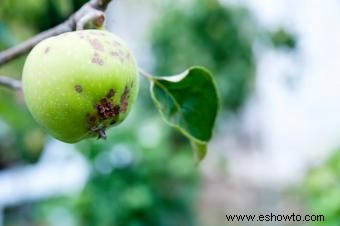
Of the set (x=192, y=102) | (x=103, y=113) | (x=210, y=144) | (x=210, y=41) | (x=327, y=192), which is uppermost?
(x=210, y=41)

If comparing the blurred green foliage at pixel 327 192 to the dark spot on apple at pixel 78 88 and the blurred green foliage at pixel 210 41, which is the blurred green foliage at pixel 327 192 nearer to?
the blurred green foliage at pixel 210 41

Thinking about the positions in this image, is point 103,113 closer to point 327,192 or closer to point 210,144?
point 327,192

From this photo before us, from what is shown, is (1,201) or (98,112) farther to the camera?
(1,201)

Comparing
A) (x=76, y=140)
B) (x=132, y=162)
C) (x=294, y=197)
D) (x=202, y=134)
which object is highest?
(x=294, y=197)

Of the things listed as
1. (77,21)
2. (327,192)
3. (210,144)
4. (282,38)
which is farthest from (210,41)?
(77,21)

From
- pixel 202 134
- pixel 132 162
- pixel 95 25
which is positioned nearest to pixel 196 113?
pixel 202 134

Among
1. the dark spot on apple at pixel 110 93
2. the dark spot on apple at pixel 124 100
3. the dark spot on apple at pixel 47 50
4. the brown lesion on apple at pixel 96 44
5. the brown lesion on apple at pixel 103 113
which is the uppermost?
the brown lesion on apple at pixel 96 44

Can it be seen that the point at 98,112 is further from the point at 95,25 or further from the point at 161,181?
the point at 161,181

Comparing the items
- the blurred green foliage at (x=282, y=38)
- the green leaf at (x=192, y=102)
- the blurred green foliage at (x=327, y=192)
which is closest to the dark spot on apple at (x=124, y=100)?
the green leaf at (x=192, y=102)
